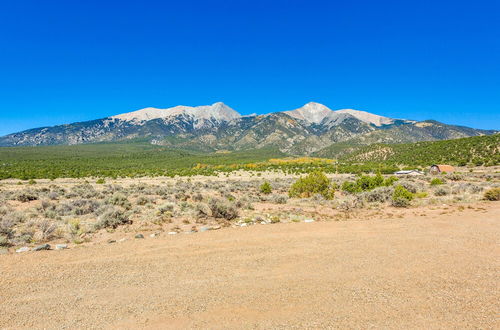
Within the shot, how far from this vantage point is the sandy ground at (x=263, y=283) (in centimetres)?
476

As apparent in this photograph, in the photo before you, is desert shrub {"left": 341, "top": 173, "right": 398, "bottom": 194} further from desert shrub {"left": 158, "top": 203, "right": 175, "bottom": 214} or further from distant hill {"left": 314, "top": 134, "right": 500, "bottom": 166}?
distant hill {"left": 314, "top": 134, "right": 500, "bottom": 166}

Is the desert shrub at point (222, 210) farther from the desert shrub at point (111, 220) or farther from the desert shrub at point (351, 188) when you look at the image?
the desert shrub at point (351, 188)

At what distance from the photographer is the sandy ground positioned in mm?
4762

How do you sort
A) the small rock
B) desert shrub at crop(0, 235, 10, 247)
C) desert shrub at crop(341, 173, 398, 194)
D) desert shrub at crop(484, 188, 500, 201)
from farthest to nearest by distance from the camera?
desert shrub at crop(341, 173, 398, 194)
desert shrub at crop(484, 188, 500, 201)
desert shrub at crop(0, 235, 10, 247)
the small rock

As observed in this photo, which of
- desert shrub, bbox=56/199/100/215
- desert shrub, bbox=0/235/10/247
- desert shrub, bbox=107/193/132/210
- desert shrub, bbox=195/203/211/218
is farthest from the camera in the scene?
desert shrub, bbox=107/193/132/210

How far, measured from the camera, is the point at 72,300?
17.8ft

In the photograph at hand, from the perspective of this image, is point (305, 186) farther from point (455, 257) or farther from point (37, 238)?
point (37, 238)

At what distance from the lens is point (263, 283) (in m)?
6.13

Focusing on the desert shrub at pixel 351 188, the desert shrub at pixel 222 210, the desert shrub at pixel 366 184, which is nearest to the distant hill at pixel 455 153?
the desert shrub at pixel 366 184

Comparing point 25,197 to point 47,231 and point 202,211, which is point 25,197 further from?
point 202,211

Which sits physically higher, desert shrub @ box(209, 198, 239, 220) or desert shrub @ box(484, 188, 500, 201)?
desert shrub @ box(209, 198, 239, 220)

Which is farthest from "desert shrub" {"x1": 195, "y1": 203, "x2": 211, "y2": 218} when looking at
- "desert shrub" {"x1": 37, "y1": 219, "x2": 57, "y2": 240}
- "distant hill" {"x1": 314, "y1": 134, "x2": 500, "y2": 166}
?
"distant hill" {"x1": 314, "y1": 134, "x2": 500, "y2": 166}

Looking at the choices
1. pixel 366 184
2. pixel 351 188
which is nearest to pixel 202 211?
pixel 351 188

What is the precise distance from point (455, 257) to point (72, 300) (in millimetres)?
9597
